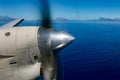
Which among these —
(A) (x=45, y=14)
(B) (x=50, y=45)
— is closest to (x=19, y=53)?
(B) (x=50, y=45)

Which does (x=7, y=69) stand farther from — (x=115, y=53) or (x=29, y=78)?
(x=115, y=53)

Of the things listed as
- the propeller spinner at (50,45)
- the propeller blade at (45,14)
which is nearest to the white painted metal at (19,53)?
the propeller spinner at (50,45)

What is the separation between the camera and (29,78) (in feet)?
25.7

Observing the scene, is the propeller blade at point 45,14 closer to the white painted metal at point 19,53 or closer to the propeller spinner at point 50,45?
the propeller spinner at point 50,45

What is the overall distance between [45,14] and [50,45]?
3.89 feet

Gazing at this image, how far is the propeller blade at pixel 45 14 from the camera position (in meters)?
8.30

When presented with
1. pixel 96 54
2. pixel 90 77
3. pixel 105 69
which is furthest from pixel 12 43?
pixel 96 54

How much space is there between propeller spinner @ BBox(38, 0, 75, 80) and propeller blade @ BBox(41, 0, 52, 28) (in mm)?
226

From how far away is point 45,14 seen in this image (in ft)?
27.6

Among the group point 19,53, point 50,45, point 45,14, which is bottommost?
point 19,53

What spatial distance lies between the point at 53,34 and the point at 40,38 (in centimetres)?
44

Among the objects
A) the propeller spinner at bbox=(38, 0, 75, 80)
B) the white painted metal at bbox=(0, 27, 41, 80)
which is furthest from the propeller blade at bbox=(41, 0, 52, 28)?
the white painted metal at bbox=(0, 27, 41, 80)

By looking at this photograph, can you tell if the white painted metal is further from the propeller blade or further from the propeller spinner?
the propeller blade

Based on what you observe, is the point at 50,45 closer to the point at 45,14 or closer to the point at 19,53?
the point at 19,53
